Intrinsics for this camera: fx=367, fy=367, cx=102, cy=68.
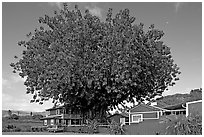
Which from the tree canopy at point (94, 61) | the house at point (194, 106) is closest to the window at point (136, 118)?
the tree canopy at point (94, 61)

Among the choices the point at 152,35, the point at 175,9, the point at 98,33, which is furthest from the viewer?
the point at 152,35

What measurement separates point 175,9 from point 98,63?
6.40 metres

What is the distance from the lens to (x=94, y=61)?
2541cm

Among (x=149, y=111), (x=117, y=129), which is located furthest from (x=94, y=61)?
(x=149, y=111)

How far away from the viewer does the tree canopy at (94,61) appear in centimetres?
2530

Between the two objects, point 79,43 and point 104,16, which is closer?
point 79,43

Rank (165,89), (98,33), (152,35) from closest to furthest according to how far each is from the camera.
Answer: (98,33), (152,35), (165,89)

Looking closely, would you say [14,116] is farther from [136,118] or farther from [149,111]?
[149,111]

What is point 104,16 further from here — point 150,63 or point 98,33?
point 150,63

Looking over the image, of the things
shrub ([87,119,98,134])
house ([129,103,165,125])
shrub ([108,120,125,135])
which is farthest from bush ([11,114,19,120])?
shrub ([108,120,125,135])

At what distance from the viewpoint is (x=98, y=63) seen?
82.2 feet

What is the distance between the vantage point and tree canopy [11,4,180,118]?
83.0 feet

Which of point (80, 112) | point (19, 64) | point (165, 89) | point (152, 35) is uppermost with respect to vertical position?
point (152, 35)

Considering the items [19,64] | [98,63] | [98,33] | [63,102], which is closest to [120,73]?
[98,63]
